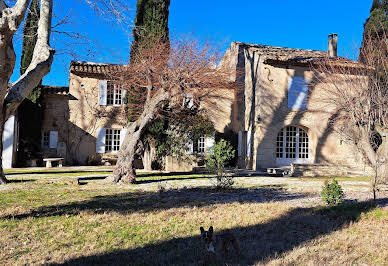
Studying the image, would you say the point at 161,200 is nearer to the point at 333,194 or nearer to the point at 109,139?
the point at 333,194

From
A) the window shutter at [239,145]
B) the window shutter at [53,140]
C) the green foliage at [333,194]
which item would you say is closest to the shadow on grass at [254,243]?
the green foliage at [333,194]

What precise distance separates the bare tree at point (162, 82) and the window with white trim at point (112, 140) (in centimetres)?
343

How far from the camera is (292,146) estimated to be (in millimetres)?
17922

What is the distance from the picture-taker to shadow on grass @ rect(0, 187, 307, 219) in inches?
238

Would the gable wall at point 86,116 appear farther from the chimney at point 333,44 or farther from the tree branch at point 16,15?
the tree branch at point 16,15

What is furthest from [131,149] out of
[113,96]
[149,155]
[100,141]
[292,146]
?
[292,146]

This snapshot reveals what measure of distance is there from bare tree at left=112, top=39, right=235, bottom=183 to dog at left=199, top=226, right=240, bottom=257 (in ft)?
24.2

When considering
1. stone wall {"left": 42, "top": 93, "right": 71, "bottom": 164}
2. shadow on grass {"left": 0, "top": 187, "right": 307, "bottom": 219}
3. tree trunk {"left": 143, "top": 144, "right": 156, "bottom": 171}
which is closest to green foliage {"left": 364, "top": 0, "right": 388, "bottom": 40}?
shadow on grass {"left": 0, "top": 187, "right": 307, "bottom": 219}

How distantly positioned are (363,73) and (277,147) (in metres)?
7.14

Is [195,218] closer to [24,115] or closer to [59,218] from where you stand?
[59,218]

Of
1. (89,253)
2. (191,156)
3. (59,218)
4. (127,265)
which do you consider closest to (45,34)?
(59,218)

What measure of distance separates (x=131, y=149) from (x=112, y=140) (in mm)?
9155

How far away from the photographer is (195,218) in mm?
5434

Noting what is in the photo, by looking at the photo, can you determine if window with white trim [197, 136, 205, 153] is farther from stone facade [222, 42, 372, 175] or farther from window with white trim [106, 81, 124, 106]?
window with white trim [106, 81, 124, 106]
